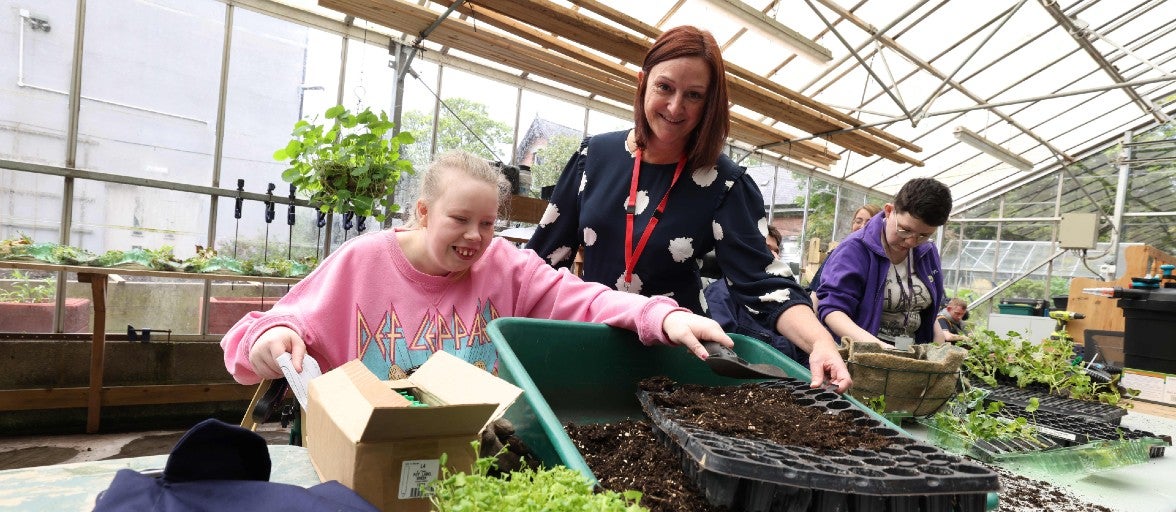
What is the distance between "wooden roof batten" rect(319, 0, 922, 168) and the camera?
3350mm

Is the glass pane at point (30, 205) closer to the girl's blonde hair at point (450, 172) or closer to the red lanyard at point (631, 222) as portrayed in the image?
the girl's blonde hair at point (450, 172)

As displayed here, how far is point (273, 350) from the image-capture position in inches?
43.4

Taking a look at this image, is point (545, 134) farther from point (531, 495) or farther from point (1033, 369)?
point (531, 495)

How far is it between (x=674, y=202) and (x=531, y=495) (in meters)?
1.08

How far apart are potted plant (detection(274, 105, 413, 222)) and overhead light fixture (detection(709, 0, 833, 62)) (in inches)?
94.5

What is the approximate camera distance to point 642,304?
115 cm

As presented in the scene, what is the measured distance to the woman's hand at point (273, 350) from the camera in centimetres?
110

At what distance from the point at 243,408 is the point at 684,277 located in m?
4.27

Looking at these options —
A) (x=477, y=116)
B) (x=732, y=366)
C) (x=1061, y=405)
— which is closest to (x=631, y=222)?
(x=732, y=366)

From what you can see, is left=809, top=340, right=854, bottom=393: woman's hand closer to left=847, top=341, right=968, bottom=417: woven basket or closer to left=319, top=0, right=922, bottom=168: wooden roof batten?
left=847, top=341, right=968, bottom=417: woven basket

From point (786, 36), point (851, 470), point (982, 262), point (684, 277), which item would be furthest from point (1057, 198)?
point (851, 470)

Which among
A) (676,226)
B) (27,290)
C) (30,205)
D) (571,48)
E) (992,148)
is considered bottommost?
(27,290)

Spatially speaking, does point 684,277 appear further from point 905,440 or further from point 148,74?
point 148,74

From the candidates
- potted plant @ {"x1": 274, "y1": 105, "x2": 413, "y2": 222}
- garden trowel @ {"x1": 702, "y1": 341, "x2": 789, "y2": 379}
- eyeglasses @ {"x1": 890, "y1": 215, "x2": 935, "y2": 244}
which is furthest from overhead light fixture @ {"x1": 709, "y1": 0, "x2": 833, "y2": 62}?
garden trowel @ {"x1": 702, "y1": 341, "x2": 789, "y2": 379}
